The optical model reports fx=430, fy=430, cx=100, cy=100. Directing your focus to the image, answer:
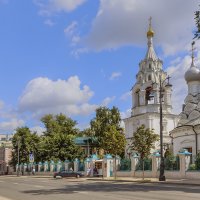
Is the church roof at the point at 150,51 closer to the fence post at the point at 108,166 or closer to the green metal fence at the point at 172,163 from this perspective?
the fence post at the point at 108,166

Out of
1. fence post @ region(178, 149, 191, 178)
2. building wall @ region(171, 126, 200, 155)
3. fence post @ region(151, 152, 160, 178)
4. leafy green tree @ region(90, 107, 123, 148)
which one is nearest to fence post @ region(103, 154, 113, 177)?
building wall @ region(171, 126, 200, 155)

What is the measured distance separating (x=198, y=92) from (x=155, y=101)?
9.36m

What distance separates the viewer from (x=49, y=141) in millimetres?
68000

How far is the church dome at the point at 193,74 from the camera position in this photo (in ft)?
193

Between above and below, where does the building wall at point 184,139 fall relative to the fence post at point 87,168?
above

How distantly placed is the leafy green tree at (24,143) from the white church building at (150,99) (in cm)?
2008

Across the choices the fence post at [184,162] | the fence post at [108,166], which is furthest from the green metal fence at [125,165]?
the fence post at [184,162]

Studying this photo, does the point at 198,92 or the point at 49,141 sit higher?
the point at 198,92

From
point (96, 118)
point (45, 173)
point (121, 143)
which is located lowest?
point (45, 173)

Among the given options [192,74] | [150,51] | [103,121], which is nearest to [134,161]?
[192,74]

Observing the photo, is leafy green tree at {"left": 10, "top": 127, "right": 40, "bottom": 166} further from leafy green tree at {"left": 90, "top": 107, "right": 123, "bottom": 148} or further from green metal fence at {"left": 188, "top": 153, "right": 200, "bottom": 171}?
green metal fence at {"left": 188, "top": 153, "right": 200, "bottom": 171}

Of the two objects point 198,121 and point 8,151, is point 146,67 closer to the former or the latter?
point 198,121

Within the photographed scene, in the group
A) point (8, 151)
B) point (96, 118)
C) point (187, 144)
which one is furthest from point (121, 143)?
point (8, 151)

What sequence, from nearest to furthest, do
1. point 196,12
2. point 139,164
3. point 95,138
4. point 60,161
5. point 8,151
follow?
point 196,12 < point 139,164 < point 60,161 < point 95,138 < point 8,151
